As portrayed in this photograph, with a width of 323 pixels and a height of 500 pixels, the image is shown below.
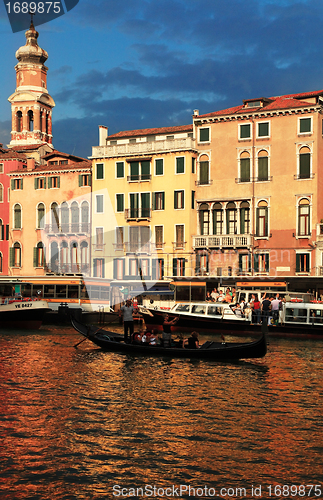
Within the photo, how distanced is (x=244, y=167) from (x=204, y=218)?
16.3 ft

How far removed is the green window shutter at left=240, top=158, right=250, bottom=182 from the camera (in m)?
47.3

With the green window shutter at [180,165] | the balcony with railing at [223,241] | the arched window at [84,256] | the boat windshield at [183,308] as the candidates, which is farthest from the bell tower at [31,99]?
the boat windshield at [183,308]

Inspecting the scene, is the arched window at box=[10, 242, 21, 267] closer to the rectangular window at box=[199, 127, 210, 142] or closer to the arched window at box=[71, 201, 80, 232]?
the arched window at box=[71, 201, 80, 232]

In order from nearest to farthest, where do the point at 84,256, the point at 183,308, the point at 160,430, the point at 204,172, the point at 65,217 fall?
the point at 160,430, the point at 183,308, the point at 204,172, the point at 84,256, the point at 65,217

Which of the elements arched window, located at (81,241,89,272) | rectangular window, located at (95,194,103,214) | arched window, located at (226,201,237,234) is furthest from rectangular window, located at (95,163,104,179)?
arched window, located at (226,201,237,234)

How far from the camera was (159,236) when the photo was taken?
50.3 metres

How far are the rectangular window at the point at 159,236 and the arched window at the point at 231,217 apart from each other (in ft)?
17.5

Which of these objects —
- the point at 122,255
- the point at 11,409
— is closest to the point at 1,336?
the point at 11,409

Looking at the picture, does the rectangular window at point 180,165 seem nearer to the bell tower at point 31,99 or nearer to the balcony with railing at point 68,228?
the balcony with railing at point 68,228

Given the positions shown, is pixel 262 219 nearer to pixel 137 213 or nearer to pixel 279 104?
pixel 279 104

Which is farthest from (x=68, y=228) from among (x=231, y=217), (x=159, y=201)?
(x=231, y=217)

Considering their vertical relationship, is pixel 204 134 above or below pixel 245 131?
above

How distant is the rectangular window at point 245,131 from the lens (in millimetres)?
47347

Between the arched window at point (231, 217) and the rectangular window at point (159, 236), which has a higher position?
→ the arched window at point (231, 217)
